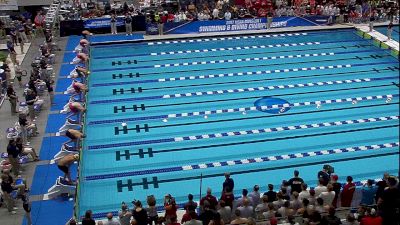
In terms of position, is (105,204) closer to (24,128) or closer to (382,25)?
(24,128)

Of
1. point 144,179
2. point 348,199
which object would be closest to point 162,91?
point 144,179

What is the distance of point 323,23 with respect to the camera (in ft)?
67.7

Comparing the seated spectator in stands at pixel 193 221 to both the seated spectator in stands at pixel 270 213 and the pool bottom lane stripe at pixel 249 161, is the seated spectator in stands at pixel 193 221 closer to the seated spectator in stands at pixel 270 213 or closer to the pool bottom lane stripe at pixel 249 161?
the seated spectator in stands at pixel 270 213

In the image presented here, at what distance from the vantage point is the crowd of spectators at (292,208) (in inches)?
266

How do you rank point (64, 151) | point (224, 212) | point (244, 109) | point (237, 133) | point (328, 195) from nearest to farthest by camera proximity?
point (224, 212) < point (328, 195) < point (64, 151) < point (237, 133) < point (244, 109)

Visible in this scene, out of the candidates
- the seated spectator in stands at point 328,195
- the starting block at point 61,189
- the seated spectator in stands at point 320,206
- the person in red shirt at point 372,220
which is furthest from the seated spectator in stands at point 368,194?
the starting block at point 61,189

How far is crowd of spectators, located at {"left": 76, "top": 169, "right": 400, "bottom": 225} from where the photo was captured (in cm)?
675

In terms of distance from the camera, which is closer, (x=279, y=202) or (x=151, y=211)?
(x=279, y=202)

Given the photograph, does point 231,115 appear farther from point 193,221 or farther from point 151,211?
point 193,221

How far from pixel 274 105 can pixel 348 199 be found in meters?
6.04

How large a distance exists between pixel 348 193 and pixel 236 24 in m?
12.7

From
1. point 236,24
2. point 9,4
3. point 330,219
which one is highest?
point 9,4

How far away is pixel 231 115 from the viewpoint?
13.6 meters

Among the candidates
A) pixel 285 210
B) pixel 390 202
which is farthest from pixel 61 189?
pixel 390 202
